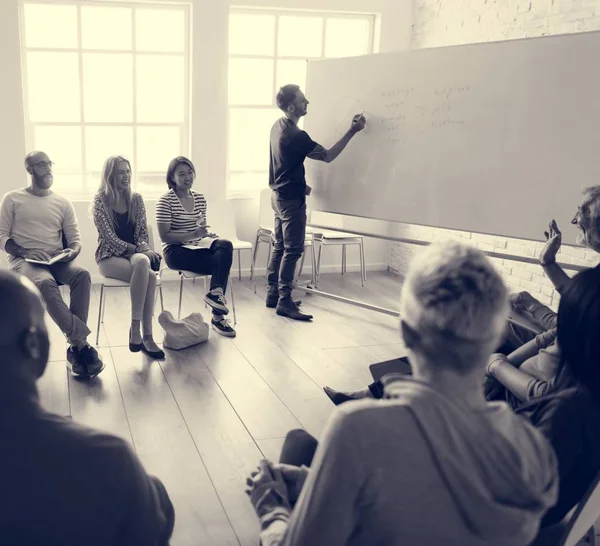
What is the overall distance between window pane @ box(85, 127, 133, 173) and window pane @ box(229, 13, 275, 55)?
1.15 metres

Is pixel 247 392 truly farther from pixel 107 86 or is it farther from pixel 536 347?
pixel 107 86

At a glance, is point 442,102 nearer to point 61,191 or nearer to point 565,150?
point 565,150

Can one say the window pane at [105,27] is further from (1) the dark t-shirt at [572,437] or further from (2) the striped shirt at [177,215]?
(1) the dark t-shirt at [572,437]

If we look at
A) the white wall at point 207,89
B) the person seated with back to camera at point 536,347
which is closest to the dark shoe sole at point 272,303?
the white wall at point 207,89

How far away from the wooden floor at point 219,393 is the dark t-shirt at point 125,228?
2.12ft

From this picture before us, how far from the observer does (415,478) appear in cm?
101

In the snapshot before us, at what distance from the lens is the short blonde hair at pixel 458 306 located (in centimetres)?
104

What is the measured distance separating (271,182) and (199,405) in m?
2.07

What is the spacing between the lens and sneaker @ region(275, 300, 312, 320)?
4.77 m

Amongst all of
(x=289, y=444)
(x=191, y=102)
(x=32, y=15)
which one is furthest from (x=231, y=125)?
(x=289, y=444)

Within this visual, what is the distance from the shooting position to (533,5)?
450 centimetres

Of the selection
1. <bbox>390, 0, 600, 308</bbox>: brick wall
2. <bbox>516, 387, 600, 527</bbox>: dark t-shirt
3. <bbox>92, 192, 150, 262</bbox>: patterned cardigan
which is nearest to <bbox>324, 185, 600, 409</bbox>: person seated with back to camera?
<bbox>516, 387, 600, 527</bbox>: dark t-shirt

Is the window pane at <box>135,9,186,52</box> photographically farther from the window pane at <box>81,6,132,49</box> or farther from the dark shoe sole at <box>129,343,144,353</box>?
the dark shoe sole at <box>129,343,144,353</box>

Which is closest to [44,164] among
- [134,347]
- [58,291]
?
[58,291]
